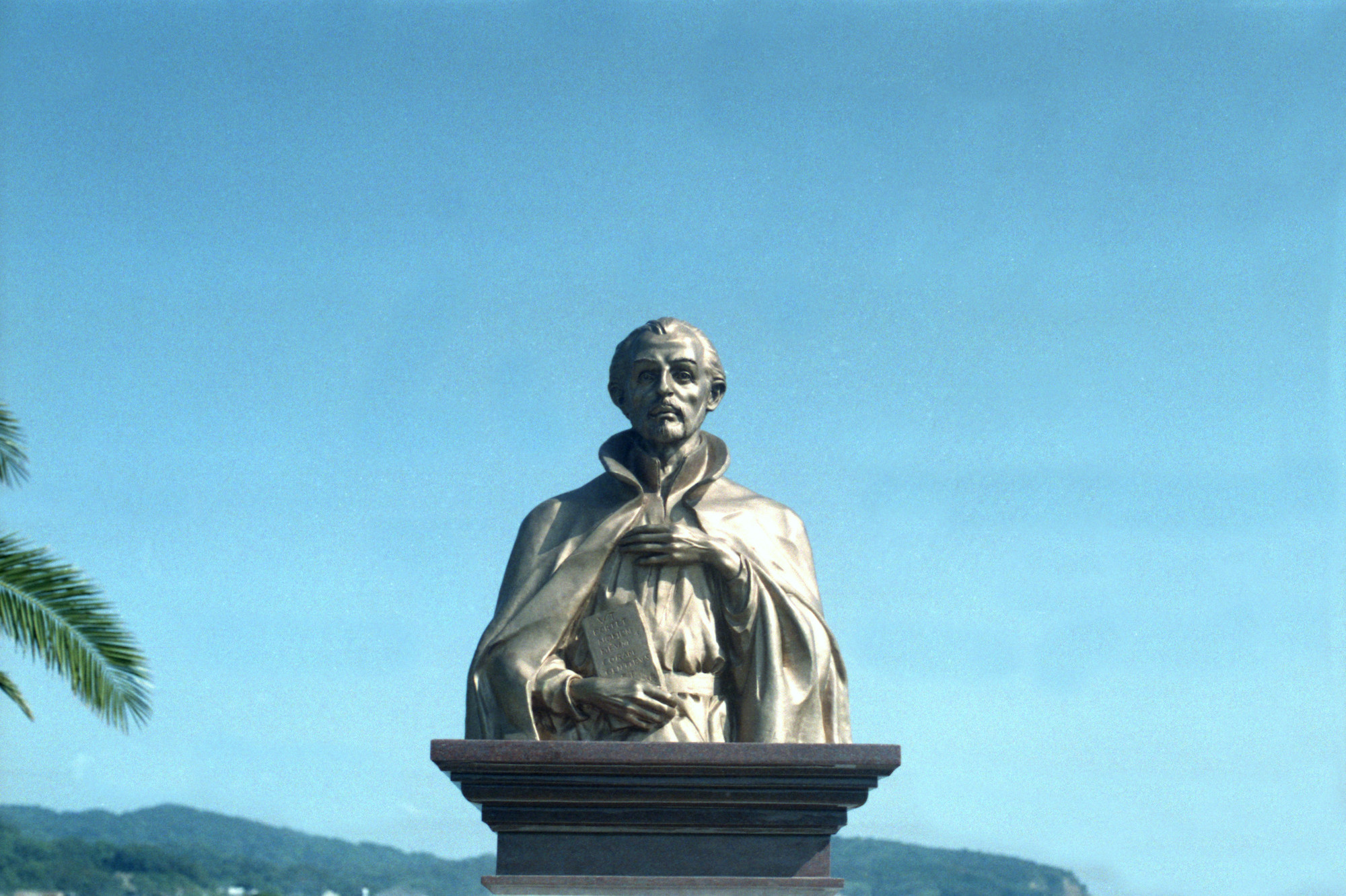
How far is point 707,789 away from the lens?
25.2 feet

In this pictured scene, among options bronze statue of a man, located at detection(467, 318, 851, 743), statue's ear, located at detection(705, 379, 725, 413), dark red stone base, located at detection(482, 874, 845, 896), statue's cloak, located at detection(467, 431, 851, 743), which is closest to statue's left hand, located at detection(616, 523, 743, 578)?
bronze statue of a man, located at detection(467, 318, 851, 743)

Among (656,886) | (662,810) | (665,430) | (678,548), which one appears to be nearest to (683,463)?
(665,430)

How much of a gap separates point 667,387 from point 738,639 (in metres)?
1.36

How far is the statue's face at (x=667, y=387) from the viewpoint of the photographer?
8570 mm

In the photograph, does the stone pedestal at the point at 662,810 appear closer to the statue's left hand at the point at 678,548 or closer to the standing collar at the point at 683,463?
the statue's left hand at the point at 678,548

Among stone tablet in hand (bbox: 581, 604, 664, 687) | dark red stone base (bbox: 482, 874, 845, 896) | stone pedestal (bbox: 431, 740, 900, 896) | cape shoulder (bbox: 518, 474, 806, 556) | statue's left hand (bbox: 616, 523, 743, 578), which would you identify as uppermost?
cape shoulder (bbox: 518, 474, 806, 556)

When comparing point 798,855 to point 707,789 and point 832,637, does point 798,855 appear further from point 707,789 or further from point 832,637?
point 832,637

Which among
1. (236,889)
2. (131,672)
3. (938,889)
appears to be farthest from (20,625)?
(236,889)

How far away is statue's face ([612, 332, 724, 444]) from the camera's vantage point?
8.57 metres

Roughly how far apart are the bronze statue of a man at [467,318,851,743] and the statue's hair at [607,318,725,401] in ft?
0.03

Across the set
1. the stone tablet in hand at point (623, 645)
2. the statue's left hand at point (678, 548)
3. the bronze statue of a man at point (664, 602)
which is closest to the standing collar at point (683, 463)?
the bronze statue of a man at point (664, 602)

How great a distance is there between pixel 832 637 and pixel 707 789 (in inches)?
44.8

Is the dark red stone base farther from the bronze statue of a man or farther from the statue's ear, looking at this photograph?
the statue's ear

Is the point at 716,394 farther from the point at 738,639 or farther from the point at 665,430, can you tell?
the point at 738,639
